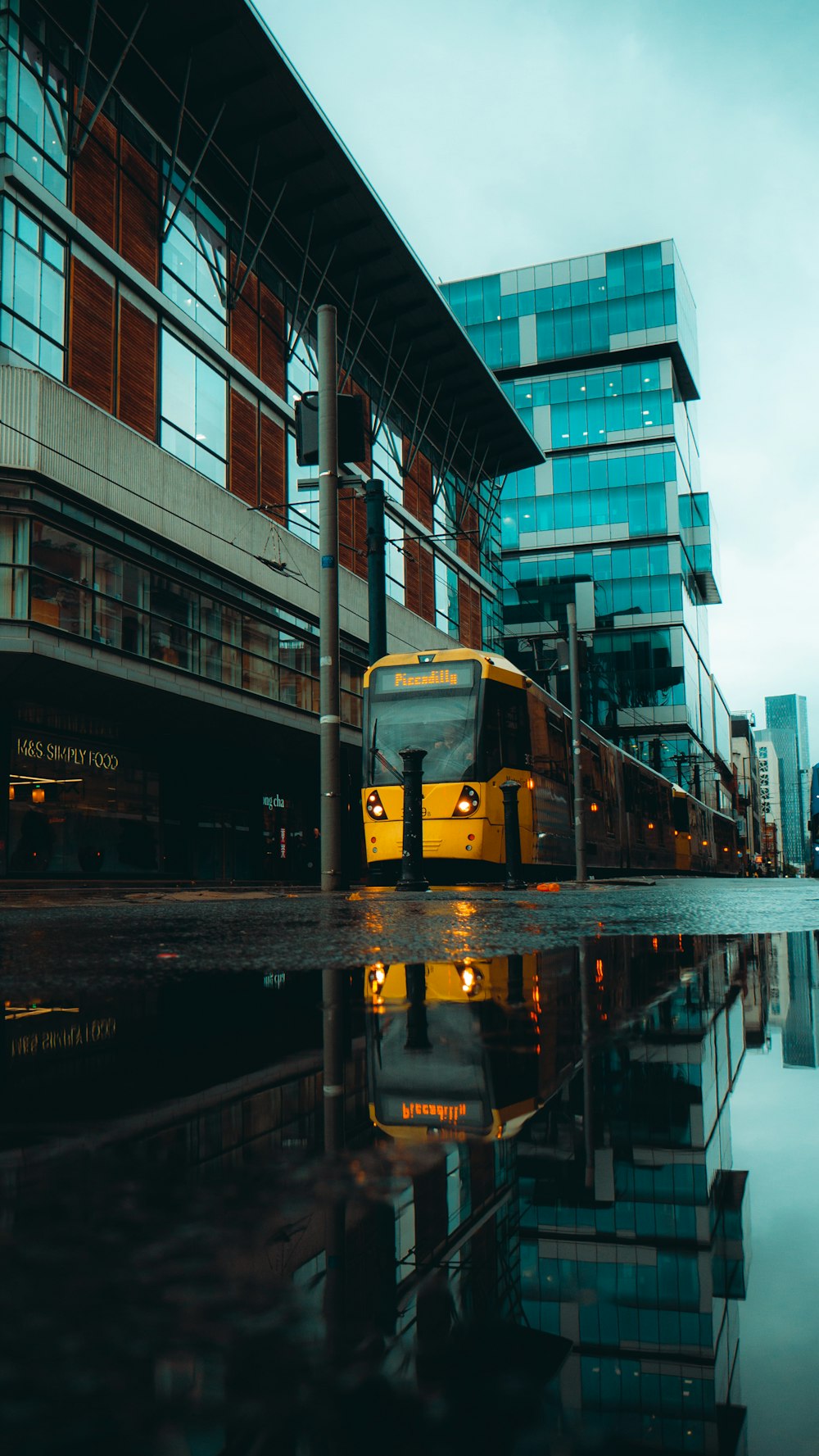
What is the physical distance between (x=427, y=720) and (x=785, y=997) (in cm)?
1453

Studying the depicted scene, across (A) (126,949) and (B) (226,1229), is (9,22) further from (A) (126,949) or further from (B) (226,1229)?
(B) (226,1229)

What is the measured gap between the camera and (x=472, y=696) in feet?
56.8

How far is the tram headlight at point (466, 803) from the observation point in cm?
1666

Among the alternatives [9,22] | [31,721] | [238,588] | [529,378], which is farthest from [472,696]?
[529,378]

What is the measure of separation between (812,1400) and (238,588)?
92.9 ft

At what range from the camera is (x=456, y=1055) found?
1.79 metres

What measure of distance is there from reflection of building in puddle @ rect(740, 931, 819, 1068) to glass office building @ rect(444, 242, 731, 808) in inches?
2486

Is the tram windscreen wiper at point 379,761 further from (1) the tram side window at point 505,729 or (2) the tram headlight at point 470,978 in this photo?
(2) the tram headlight at point 470,978

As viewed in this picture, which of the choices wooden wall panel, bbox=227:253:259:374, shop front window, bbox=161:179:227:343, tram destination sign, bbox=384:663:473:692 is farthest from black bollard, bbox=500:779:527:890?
wooden wall panel, bbox=227:253:259:374

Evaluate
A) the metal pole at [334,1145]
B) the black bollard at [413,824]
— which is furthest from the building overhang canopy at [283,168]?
the metal pole at [334,1145]

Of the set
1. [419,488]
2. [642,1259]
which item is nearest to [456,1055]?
[642,1259]

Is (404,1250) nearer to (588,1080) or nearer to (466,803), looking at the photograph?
(588,1080)

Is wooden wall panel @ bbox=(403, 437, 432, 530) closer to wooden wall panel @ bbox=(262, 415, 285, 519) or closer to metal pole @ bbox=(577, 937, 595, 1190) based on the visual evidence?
wooden wall panel @ bbox=(262, 415, 285, 519)

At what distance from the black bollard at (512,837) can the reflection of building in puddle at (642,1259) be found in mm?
12898
